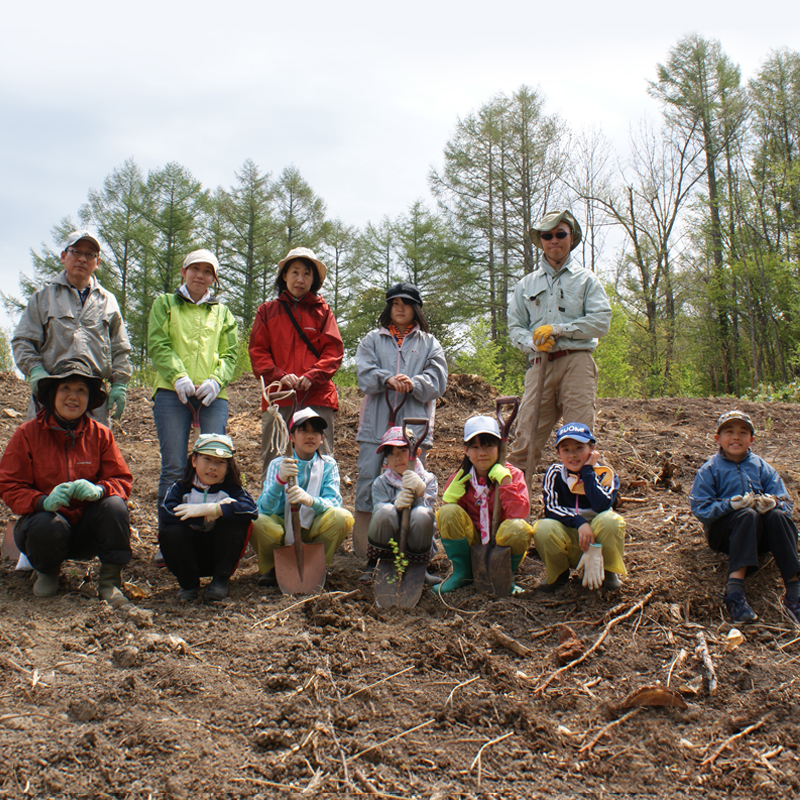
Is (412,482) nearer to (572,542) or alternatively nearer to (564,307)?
(572,542)

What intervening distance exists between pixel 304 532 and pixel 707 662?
2.29m

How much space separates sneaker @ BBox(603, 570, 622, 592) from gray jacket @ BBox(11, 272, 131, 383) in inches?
138

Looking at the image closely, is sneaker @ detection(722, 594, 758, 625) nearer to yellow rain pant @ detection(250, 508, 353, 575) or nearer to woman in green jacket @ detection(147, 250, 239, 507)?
yellow rain pant @ detection(250, 508, 353, 575)

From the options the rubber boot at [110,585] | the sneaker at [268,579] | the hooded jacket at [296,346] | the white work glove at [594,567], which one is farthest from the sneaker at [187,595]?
the white work glove at [594,567]

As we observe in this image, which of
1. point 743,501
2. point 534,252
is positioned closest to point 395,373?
point 743,501

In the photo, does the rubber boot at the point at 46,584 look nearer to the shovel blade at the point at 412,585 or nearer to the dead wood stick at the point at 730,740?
the shovel blade at the point at 412,585

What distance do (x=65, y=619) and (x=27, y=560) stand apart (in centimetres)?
69

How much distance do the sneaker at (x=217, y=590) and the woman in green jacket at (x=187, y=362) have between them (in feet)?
2.42

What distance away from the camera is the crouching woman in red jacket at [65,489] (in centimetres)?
351

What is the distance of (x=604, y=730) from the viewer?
2.39m

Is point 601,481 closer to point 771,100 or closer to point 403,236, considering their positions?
point 403,236

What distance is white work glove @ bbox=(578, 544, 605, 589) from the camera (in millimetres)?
3402

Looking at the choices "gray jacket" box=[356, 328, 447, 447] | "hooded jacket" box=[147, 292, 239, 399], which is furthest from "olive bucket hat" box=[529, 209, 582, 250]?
"hooded jacket" box=[147, 292, 239, 399]

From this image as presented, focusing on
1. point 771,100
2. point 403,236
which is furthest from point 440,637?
point 771,100
